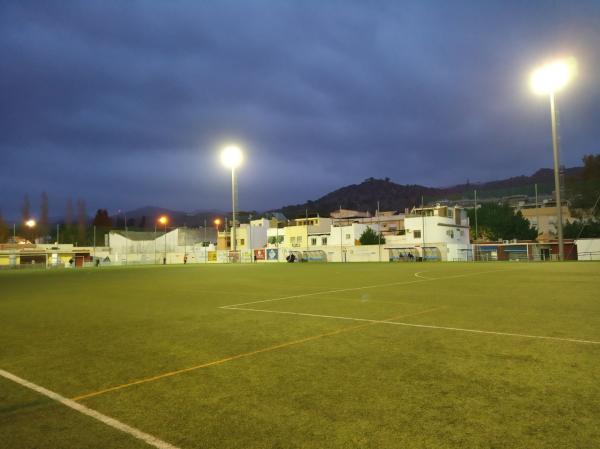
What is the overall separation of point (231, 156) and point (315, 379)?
145 ft

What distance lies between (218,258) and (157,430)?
233 ft

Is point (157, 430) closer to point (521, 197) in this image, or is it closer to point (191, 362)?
point (191, 362)

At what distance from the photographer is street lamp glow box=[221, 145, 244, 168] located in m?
47.6

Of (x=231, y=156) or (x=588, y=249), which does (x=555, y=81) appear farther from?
(x=231, y=156)

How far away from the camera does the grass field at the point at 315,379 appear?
12.4ft

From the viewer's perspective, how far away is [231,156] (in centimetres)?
4788

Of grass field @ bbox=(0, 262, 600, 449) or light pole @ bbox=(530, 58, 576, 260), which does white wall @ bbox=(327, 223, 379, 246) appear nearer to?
light pole @ bbox=(530, 58, 576, 260)

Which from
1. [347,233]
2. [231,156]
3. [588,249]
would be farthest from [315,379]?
[347,233]

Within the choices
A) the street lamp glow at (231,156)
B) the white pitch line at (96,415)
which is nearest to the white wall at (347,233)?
the street lamp glow at (231,156)

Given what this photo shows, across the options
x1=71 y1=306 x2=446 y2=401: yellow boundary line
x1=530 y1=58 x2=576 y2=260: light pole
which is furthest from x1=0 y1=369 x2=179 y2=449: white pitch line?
x1=530 y1=58 x2=576 y2=260: light pole

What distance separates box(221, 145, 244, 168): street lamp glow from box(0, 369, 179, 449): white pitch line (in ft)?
140

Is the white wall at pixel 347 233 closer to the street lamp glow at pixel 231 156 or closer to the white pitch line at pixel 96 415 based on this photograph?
the street lamp glow at pixel 231 156

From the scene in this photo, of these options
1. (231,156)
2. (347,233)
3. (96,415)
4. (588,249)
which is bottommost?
(96,415)

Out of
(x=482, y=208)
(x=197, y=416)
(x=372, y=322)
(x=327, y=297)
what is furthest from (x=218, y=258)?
(x=197, y=416)
